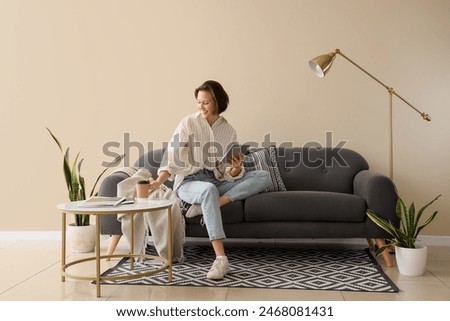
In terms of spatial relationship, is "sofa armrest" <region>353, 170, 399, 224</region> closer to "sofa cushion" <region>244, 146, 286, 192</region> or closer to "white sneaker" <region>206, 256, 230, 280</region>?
"sofa cushion" <region>244, 146, 286, 192</region>

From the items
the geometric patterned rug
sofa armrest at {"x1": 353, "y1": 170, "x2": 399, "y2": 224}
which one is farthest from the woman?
sofa armrest at {"x1": 353, "y1": 170, "x2": 399, "y2": 224}

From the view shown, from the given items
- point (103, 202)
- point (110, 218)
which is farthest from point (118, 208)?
point (110, 218)

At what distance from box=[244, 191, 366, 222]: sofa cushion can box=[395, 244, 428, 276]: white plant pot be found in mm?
370

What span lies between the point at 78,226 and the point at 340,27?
256 cm

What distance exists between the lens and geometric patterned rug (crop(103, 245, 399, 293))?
9.85ft

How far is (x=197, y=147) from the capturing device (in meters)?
3.48

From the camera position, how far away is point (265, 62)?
14.4 feet

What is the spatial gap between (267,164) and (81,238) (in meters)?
1.48

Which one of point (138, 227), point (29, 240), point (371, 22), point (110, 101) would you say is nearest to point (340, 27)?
point (371, 22)

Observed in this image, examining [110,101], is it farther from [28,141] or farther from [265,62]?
[265,62]

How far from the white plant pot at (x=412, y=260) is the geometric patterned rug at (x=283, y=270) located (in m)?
0.14

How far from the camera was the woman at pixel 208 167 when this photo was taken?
3.31 m
